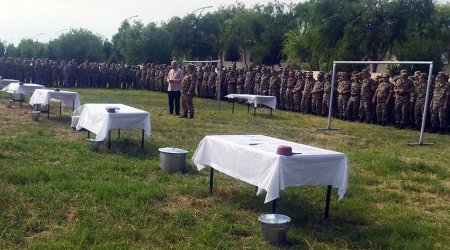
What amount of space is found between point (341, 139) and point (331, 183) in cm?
719

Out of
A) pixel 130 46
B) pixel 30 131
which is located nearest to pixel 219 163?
pixel 30 131

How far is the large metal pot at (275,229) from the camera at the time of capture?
15.8 ft

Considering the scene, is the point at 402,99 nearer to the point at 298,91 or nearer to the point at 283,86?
the point at 298,91

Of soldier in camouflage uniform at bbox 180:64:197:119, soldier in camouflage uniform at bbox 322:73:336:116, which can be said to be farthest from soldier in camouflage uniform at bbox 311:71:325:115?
soldier in camouflage uniform at bbox 180:64:197:119

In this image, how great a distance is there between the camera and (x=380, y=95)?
16016mm

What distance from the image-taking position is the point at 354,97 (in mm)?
16922

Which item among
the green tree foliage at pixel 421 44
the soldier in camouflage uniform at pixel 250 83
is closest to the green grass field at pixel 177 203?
the soldier in camouflage uniform at pixel 250 83

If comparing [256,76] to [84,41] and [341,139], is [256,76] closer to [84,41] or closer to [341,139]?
[341,139]

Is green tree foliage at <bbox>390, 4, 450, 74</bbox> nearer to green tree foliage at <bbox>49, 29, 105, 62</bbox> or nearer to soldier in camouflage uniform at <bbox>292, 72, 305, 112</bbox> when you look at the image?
soldier in camouflage uniform at <bbox>292, 72, 305, 112</bbox>

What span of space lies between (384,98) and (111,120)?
393 inches

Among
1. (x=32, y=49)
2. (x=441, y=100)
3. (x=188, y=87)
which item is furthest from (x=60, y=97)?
(x=32, y=49)

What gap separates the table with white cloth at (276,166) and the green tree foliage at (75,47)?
48355mm

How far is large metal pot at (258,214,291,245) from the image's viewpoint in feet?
15.8

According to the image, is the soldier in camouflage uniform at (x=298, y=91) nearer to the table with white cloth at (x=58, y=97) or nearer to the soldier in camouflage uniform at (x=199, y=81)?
the soldier in camouflage uniform at (x=199, y=81)
